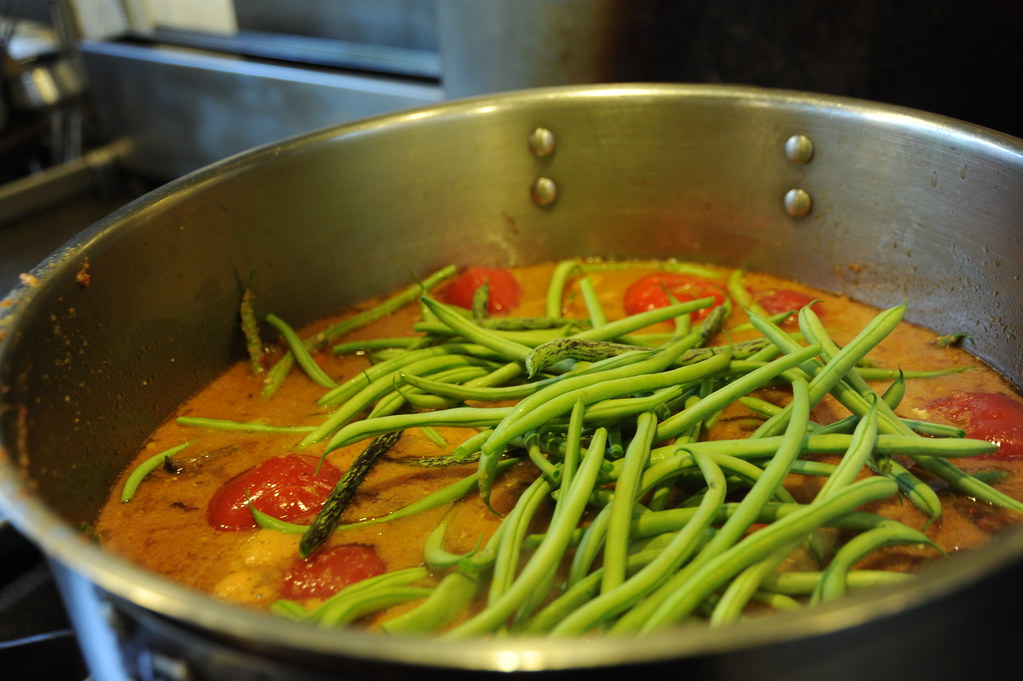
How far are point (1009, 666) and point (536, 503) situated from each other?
24.0 inches

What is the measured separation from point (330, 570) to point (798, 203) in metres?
1.34

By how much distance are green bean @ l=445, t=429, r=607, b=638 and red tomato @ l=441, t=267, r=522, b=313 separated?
0.73 m

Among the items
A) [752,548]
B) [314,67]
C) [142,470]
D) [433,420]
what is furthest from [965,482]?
[314,67]

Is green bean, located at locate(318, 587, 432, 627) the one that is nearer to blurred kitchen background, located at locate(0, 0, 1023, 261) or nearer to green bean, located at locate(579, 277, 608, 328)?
green bean, located at locate(579, 277, 608, 328)

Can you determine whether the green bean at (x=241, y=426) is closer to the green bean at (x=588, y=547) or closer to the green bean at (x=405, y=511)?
the green bean at (x=405, y=511)

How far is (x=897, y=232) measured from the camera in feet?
6.14

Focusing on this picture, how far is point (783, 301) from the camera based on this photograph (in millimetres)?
1913

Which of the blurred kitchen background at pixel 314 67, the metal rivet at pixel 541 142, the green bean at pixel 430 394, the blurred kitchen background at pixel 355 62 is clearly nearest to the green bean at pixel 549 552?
the green bean at pixel 430 394

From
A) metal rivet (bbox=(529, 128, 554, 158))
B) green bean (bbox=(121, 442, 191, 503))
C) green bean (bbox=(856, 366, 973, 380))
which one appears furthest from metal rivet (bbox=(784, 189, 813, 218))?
green bean (bbox=(121, 442, 191, 503))

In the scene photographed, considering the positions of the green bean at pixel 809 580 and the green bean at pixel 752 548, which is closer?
the green bean at pixel 752 548

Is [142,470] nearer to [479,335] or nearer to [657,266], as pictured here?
[479,335]

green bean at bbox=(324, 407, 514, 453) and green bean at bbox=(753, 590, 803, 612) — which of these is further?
green bean at bbox=(324, 407, 514, 453)

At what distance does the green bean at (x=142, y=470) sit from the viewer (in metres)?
1.49

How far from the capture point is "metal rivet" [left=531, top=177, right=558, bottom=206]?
82.5 inches
